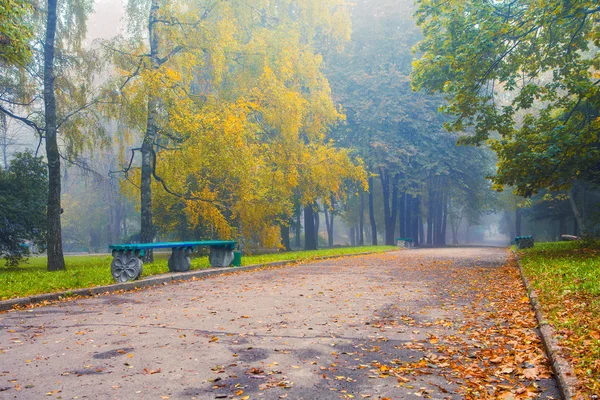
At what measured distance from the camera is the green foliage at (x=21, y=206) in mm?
20312

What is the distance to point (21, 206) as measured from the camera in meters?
20.6

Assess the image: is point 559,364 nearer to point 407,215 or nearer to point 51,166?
point 51,166

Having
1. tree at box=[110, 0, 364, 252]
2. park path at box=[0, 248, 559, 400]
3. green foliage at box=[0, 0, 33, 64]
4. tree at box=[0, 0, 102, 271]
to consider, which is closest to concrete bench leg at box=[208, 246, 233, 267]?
tree at box=[110, 0, 364, 252]

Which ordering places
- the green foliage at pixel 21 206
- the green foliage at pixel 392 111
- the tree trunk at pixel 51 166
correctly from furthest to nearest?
the green foliage at pixel 392 111
the green foliage at pixel 21 206
the tree trunk at pixel 51 166

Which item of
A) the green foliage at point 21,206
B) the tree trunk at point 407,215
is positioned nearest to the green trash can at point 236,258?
the green foliage at point 21,206

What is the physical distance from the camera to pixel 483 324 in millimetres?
7262

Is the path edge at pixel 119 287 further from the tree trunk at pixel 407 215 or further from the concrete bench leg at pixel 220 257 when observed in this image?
the tree trunk at pixel 407 215

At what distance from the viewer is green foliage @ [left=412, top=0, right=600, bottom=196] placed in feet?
48.3

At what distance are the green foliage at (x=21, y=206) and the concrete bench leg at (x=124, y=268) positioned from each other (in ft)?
33.4

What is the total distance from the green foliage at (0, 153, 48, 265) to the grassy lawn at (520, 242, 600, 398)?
18322 mm

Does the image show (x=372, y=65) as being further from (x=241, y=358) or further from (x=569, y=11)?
(x=241, y=358)

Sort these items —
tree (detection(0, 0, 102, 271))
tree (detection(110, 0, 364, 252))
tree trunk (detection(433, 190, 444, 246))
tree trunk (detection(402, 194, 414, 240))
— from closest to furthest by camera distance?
tree (detection(110, 0, 364, 252)) → tree (detection(0, 0, 102, 271)) → tree trunk (detection(402, 194, 414, 240)) → tree trunk (detection(433, 190, 444, 246))

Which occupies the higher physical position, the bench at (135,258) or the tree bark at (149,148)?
the tree bark at (149,148)

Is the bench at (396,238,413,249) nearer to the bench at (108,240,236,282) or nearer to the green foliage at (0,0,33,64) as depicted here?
the bench at (108,240,236,282)
